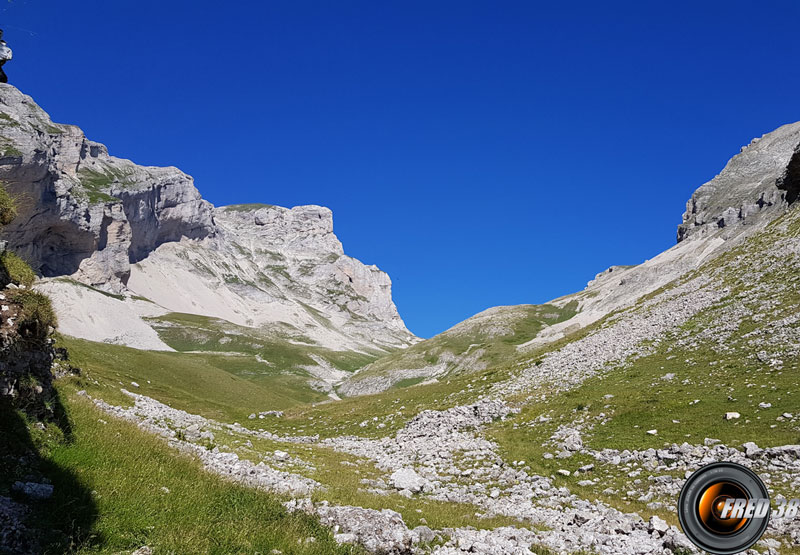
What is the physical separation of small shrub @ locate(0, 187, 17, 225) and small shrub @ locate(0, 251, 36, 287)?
1.65 m

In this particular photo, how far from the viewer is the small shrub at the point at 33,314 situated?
572 inches

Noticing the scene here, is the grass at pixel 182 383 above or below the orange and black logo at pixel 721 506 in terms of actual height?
below

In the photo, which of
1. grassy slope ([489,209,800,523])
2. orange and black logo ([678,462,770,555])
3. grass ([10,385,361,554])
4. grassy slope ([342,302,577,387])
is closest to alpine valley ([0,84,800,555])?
grass ([10,385,361,554])

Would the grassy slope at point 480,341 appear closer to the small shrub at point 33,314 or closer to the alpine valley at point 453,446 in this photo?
the alpine valley at point 453,446

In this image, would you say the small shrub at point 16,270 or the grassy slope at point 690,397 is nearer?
the small shrub at point 16,270

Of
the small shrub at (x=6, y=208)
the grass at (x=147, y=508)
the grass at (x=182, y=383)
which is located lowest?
the grass at (x=182, y=383)

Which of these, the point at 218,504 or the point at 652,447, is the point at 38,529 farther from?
the point at 652,447

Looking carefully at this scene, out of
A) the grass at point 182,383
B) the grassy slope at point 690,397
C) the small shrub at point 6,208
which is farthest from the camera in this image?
the grass at point 182,383

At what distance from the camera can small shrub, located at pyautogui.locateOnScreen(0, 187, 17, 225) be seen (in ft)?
53.3

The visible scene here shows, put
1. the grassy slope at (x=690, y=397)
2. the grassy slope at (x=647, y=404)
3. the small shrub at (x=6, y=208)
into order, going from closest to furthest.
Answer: the small shrub at (x=6, y=208), the grassy slope at (x=647, y=404), the grassy slope at (x=690, y=397)

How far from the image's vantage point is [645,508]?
19.4m

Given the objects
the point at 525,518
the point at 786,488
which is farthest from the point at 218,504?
the point at 786,488

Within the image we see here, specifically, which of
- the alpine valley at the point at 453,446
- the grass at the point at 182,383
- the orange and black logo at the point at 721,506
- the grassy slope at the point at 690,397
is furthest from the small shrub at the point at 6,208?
the grass at the point at 182,383

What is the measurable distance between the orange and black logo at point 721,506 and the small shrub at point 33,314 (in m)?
18.2
